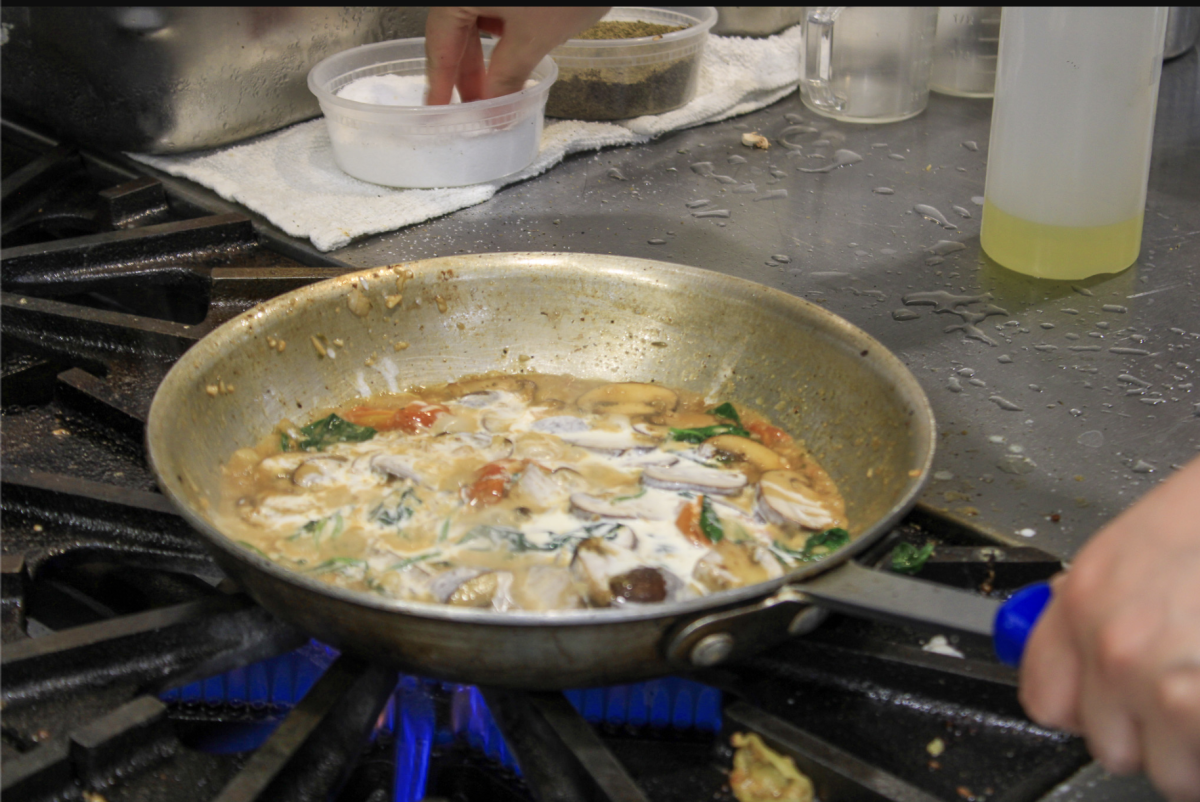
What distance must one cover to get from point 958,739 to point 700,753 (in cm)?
17

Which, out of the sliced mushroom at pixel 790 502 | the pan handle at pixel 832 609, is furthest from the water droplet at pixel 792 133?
the pan handle at pixel 832 609

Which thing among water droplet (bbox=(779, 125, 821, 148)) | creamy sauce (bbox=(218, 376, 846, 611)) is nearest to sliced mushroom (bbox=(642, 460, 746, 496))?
creamy sauce (bbox=(218, 376, 846, 611))

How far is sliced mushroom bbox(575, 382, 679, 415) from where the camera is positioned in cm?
100

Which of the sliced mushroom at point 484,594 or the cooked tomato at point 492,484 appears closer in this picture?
the sliced mushroom at point 484,594

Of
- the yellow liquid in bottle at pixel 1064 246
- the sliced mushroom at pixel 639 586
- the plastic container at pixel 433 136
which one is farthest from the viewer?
the plastic container at pixel 433 136

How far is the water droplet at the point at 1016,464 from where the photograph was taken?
899mm

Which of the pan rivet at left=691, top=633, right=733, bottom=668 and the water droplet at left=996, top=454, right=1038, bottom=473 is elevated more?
the pan rivet at left=691, top=633, right=733, bottom=668

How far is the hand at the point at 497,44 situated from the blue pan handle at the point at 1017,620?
999 millimetres

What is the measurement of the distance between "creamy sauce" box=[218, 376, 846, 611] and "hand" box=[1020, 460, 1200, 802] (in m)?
0.30

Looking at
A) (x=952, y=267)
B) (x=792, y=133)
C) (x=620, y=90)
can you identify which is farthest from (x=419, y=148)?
(x=952, y=267)

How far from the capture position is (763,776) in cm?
65

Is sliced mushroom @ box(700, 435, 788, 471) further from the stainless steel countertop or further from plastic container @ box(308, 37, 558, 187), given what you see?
plastic container @ box(308, 37, 558, 187)

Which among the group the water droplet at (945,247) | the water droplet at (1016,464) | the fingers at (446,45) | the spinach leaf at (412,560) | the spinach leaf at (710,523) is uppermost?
the fingers at (446,45)

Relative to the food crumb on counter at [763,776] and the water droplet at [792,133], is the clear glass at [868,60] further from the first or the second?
the food crumb on counter at [763,776]
